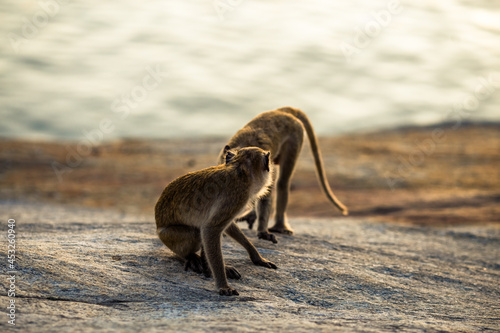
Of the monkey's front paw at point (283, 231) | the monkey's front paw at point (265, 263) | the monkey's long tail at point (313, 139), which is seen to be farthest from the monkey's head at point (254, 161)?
the monkey's long tail at point (313, 139)

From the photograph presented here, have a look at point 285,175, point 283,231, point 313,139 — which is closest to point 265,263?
point 283,231

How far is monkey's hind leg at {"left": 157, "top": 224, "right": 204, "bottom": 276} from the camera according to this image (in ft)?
19.0

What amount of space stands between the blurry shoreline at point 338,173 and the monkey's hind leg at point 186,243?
19.6 ft

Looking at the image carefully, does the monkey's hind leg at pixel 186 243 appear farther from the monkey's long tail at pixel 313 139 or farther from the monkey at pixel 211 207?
the monkey's long tail at pixel 313 139

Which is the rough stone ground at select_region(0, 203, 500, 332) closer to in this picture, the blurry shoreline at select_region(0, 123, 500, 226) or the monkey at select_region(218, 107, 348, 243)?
the monkey at select_region(218, 107, 348, 243)

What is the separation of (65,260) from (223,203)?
5.47ft

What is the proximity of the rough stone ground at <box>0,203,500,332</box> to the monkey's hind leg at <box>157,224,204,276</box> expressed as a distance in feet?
0.37

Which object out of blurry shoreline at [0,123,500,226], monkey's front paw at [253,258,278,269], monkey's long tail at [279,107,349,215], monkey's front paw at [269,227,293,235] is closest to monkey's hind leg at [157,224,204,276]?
monkey's front paw at [253,258,278,269]

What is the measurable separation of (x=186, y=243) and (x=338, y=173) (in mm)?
12039

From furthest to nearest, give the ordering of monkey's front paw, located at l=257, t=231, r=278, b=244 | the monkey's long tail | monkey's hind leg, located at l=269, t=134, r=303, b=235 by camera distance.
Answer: the monkey's long tail
monkey's hind leg, located at l=269, t=134, r=303, b=235
monkey's front paw, located at l=257, t=231, r=278, b=244

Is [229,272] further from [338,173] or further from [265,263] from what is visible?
[338,173]

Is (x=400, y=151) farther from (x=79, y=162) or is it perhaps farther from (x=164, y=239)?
(x=164, y=239)

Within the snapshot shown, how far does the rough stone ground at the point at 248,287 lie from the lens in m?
4.60

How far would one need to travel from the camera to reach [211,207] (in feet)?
18.3
